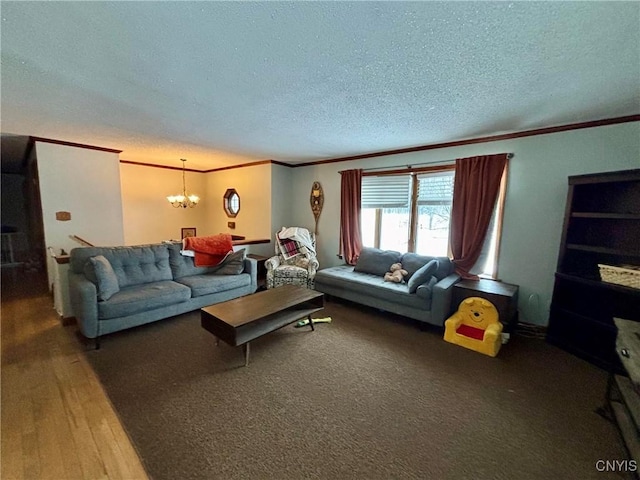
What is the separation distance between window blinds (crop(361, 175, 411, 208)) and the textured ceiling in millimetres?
1125

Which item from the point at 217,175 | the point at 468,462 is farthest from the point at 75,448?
the point at 217,175

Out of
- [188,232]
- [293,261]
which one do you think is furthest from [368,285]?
[188,232]

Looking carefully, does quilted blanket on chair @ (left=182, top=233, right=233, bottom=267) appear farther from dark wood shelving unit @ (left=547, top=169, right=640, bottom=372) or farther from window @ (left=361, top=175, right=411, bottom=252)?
dark wood shelving unit @ (left=547, top=169, right=640, bottom=372)

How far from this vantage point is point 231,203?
6086 mm

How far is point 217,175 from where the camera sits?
6.25 meters

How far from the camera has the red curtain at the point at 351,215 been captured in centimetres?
445

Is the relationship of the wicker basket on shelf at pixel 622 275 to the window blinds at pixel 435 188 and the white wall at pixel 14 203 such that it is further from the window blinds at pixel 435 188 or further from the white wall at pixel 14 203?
the white wall at pixel 14 203

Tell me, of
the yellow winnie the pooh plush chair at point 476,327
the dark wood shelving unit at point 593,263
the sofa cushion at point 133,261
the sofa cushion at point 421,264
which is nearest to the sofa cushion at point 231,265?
the sofa cushion at point 133,261

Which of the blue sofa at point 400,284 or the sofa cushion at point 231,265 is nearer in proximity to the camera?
the blue sofa at point 400,284

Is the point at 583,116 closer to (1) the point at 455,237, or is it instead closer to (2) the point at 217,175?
(1) the point at 455,237

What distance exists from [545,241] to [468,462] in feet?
8.41

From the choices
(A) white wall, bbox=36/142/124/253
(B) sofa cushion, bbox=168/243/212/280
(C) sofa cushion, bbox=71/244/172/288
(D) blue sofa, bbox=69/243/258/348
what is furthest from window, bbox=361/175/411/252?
(A) white wall, bbox=36/142/124/253

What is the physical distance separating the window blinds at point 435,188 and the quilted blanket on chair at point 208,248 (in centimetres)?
302

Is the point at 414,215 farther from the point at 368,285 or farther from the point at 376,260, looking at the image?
the point at 368,285
